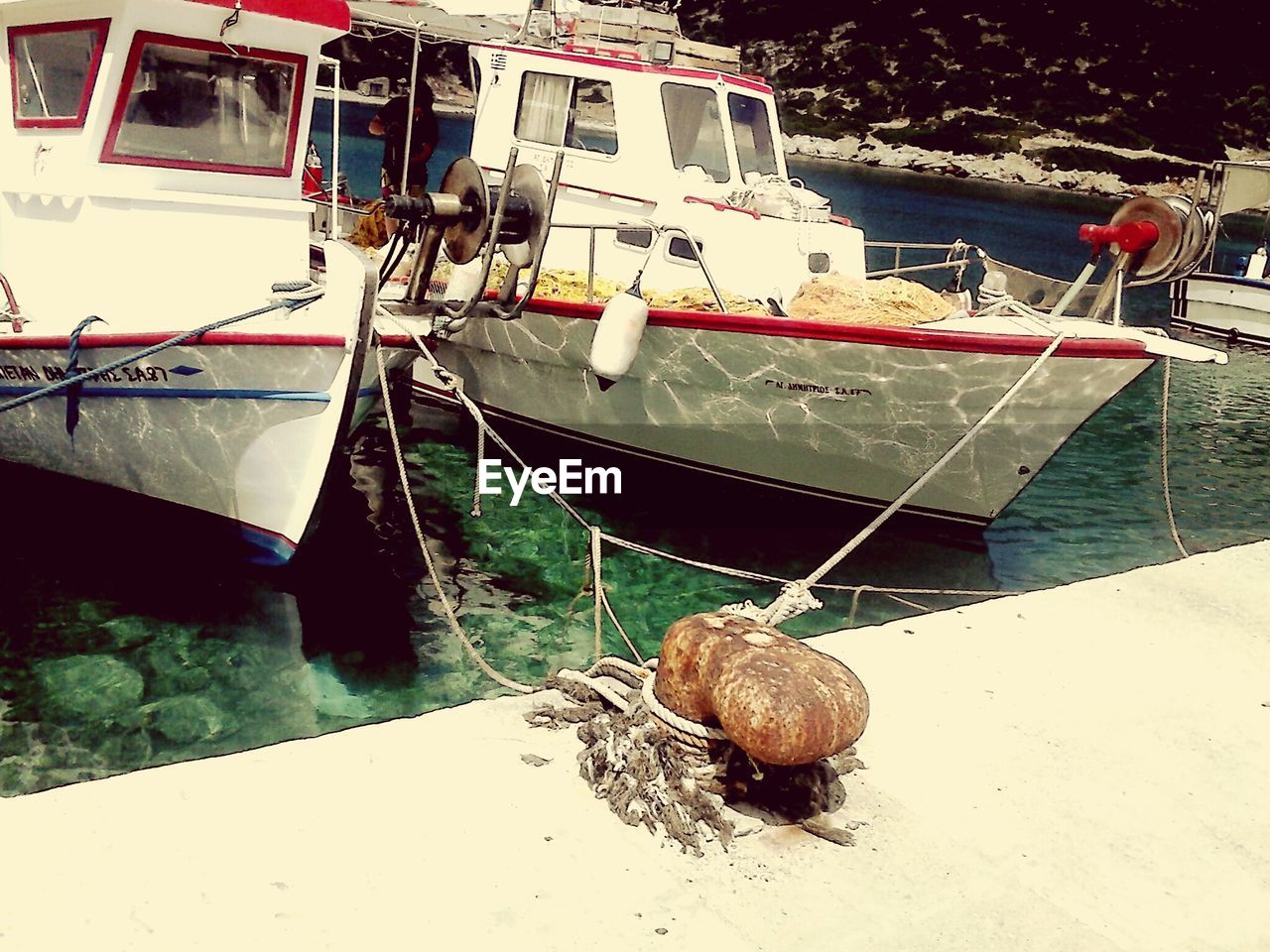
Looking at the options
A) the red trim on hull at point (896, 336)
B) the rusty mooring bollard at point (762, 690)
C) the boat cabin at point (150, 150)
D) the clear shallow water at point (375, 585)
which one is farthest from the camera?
the red trim on hull at point (896, 336)

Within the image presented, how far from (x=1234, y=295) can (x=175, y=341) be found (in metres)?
21.3

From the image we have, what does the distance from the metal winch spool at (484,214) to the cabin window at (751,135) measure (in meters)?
3.09

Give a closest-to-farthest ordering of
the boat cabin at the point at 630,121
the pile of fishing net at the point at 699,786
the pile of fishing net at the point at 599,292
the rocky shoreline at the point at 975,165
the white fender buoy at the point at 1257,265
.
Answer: the pile of fishing net at the point at 699,786 < the pile of fishing net at the point at 599,292 < the boat cabin at the point at 630,121 < the white fender buoy at the point at 1257,265 < the rocky shoreline at the point at 975,165

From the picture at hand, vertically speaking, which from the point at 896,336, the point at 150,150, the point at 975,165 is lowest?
the point at 896,336

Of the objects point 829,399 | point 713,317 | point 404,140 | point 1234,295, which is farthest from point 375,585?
point 1234,295

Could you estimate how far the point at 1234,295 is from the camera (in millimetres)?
21969

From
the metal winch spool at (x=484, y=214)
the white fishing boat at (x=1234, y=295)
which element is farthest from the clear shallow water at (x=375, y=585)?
the white fishing boat at (x=1234, y=295)

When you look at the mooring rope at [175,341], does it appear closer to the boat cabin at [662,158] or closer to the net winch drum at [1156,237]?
the boat cabin at [662,158]

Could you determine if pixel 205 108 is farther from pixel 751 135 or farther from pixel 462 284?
pixel 751 135

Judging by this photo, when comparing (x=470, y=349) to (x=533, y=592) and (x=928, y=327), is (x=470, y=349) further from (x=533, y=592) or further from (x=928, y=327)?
(x=928, y=327)

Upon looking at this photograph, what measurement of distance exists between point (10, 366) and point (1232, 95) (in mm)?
99647

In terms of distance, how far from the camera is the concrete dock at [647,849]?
2979 millimetres

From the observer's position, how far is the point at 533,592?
8141mm

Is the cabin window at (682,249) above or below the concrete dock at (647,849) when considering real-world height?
above
